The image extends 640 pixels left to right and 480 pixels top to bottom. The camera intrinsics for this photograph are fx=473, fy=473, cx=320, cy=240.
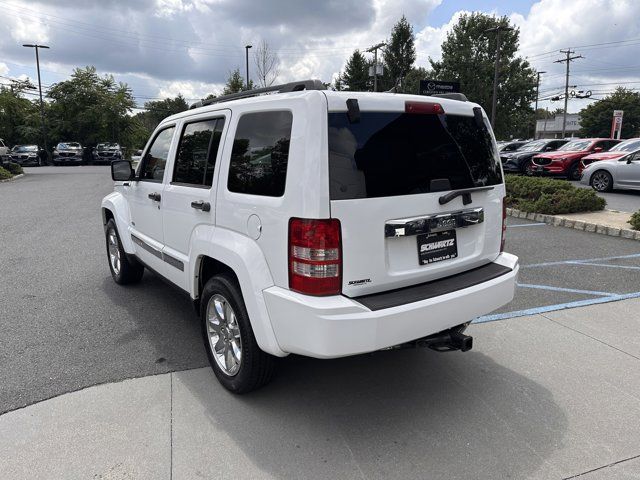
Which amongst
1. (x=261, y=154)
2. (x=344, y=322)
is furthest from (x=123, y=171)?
(x=344, y=322)

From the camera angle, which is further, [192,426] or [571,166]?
[571,166]

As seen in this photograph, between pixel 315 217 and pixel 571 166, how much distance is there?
58.2ft

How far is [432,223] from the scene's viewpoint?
287cm

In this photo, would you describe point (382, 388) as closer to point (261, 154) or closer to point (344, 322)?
point (344, 322)

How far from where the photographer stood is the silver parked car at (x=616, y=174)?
13.4 metres

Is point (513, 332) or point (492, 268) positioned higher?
point (492, 268)

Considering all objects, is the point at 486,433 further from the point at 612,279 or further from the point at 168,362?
the point at 612,279

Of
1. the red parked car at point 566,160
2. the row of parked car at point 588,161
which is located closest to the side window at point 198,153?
the row of parked car at point 588,161

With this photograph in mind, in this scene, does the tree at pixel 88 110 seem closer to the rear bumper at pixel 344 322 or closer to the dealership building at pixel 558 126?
the rear bumper at pixel 344 322

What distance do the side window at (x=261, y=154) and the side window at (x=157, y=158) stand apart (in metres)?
1.29

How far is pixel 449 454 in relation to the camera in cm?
262

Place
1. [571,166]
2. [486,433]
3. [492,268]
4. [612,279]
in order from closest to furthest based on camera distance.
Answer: [486,433] < [492,268] < [612,279] < [571,166]

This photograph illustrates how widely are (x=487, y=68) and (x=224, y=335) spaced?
50.0 m

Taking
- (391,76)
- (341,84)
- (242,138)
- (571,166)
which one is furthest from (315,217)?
(341,84)
